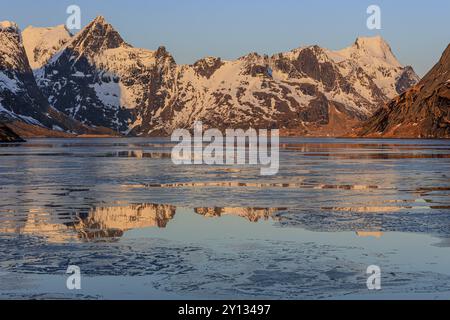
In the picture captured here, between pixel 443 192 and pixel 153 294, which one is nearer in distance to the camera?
pixel 153 294

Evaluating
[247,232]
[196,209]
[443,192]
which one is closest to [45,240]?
[247,232]

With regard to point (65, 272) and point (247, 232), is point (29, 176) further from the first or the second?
point (65, 272)

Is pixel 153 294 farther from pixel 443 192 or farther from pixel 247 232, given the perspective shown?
pixel 443 192

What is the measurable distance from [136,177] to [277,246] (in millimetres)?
41461

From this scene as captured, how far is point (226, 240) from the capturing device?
3058 cm

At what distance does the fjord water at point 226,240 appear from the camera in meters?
21.7

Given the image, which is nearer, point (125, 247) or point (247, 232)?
point (125, 247)

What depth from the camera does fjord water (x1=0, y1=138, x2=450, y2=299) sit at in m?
21.7

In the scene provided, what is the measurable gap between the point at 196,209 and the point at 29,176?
32.2 meters

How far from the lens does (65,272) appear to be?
23594mm
